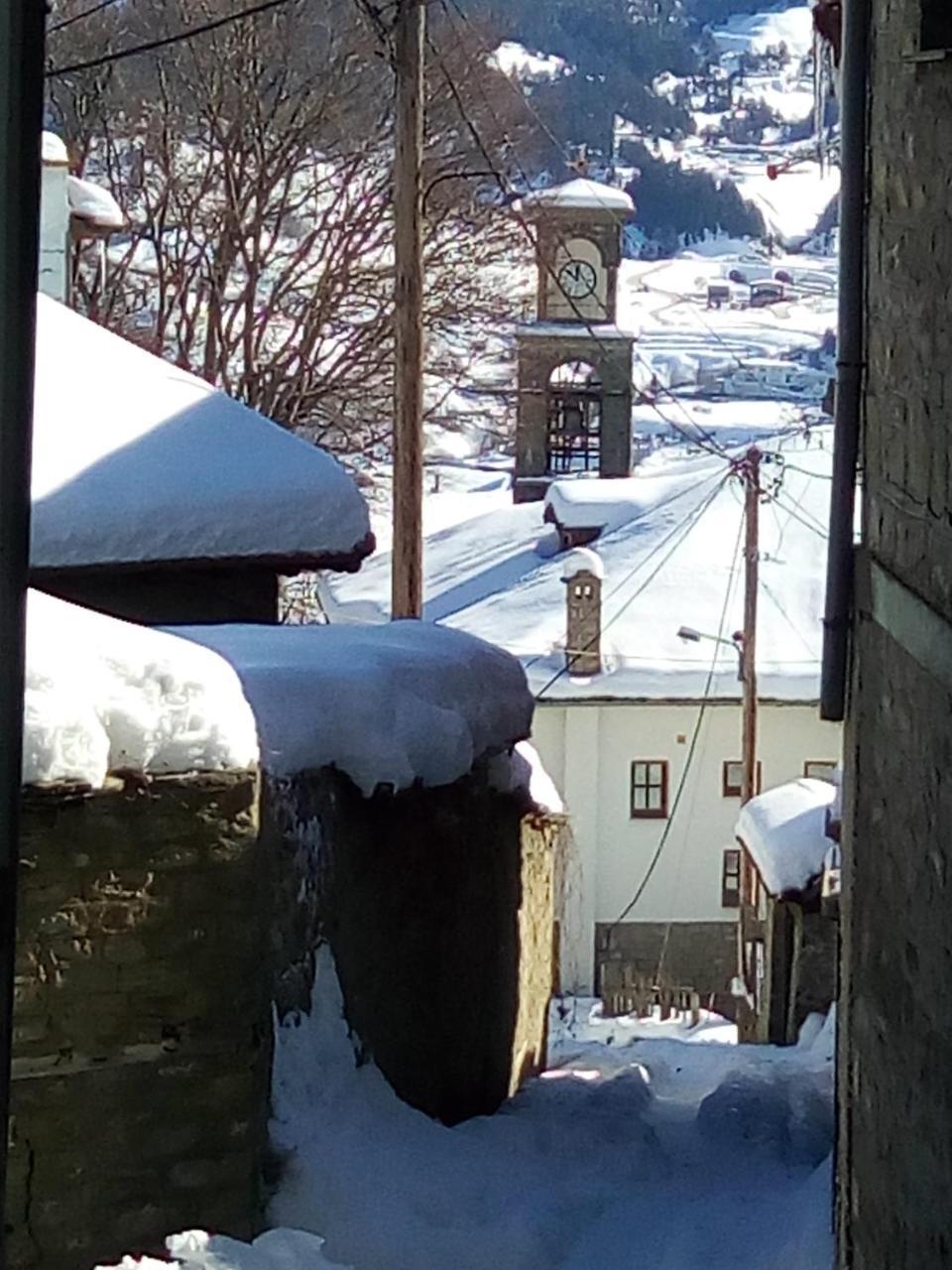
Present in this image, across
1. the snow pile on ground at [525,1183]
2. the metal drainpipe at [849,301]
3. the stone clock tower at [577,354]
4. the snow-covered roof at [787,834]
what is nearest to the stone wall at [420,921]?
Answer: the snow pile on ground at [525,1183]

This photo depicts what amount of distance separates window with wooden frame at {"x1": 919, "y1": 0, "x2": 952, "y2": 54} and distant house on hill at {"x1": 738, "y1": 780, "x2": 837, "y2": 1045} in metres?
5.95

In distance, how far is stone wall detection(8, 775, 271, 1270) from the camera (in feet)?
18.4

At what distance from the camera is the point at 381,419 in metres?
18.9

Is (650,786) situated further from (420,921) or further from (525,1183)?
(525,1183)

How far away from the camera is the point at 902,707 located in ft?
14.5

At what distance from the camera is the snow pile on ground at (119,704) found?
18.0ft

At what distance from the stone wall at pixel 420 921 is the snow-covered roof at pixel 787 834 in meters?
2.06

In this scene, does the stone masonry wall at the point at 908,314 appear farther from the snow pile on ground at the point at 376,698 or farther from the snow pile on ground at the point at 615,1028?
the snow pile on ground at the point at 615,1028

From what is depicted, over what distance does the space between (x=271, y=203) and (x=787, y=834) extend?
32.4 ft

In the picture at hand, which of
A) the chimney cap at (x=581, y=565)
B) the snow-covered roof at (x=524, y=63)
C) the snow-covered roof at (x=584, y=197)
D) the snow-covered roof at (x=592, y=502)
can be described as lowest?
the chimney cap at (x=581, y=565)

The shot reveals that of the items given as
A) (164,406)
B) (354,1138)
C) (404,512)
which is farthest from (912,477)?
(404,512)

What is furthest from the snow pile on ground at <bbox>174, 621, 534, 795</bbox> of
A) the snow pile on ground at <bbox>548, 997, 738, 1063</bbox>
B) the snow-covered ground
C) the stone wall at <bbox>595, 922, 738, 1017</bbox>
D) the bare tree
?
the stone wall at <bbox>595, 922, 738, 1017</bbox>

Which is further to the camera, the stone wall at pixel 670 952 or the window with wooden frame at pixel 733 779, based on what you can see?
the window with wooden frame at pixel 733 779

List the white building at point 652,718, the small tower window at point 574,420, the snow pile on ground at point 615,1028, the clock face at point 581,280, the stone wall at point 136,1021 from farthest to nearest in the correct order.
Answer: the small tower window at point 574,420, the clock face at point 581,280, the white building at point 652,718, the snow pile on ground at point 615,1028, the stone wall at point 136,1021
